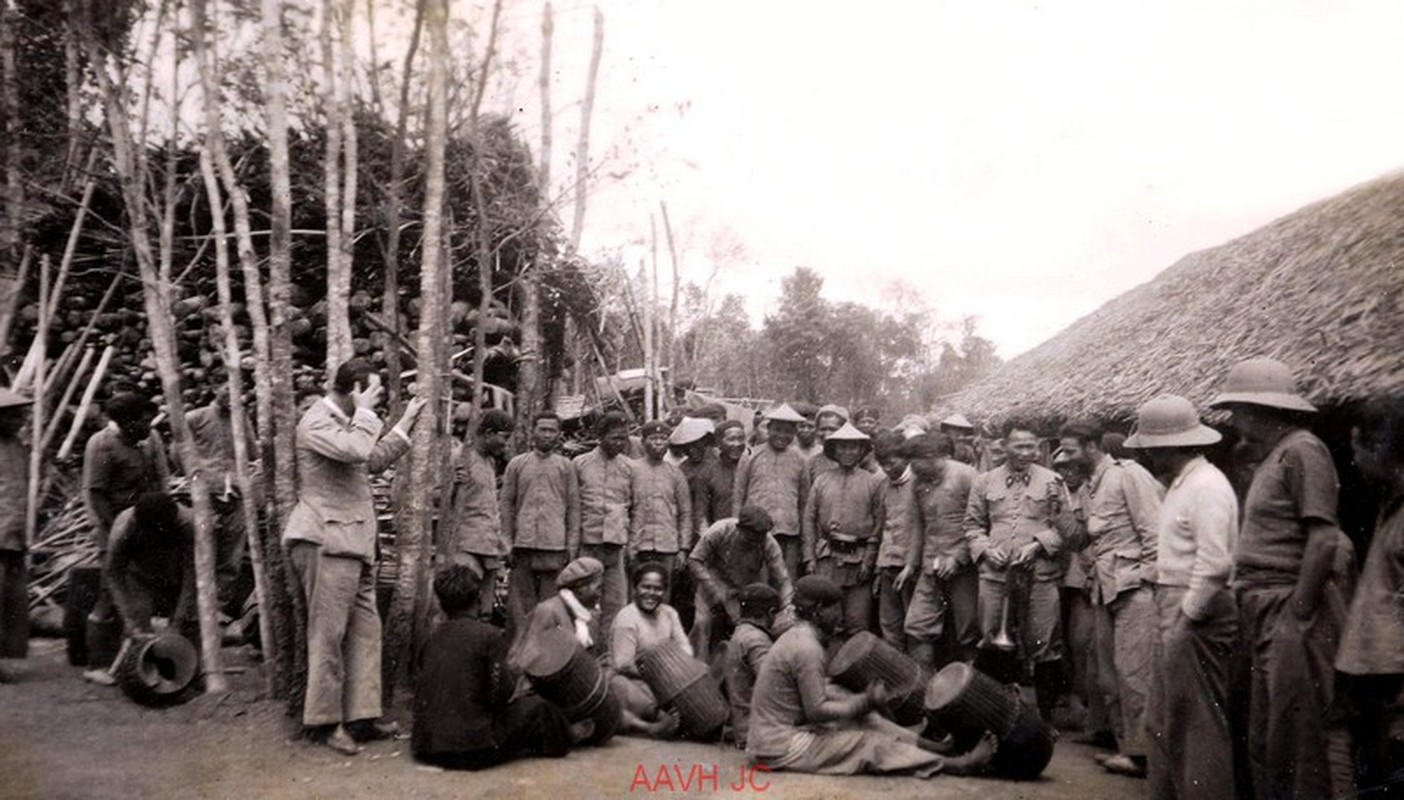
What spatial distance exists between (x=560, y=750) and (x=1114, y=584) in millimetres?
3185

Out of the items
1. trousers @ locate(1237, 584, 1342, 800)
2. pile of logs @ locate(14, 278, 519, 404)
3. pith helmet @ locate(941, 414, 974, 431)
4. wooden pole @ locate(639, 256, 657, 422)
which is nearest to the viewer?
trousers @ locate(1237, 584, 1342, 800)

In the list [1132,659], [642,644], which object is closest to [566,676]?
[642,644]

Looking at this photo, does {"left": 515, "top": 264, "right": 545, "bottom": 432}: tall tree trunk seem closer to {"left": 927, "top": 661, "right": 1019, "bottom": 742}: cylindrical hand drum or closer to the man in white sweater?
{"left": 927, "top": 661, "right": 1019, "bottom": 742}: cylindrical hand drum

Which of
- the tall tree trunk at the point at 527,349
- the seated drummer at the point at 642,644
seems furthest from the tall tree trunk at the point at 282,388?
the tall tree trunk at the point at 527,349

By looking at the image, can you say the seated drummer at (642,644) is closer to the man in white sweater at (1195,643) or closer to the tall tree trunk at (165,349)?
the tall tree trunk at (165,349)

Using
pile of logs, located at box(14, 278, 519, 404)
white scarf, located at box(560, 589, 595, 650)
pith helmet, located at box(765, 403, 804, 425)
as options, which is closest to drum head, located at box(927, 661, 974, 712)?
white scarf, located at box(560, 589, 595, 650)

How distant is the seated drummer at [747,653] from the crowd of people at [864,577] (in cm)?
2

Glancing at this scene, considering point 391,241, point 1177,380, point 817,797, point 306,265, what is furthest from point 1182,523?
point 306,265

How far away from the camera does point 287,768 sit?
16.8 feet

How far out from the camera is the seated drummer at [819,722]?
530 cm

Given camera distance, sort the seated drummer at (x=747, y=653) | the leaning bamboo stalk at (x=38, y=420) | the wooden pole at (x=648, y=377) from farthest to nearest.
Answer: the wooden pole at (x=648, y=377) < the leaning bamboo stalk at (x=38, y=420) < the seated drummer at (x=747, y=653)

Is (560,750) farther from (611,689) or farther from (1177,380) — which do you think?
(1177,380)

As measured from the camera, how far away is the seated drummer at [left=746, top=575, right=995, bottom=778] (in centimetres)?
530

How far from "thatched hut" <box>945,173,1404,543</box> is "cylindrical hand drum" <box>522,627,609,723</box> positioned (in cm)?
405
